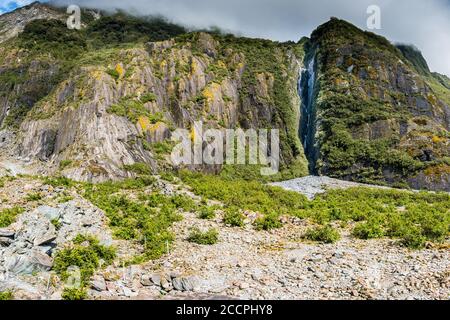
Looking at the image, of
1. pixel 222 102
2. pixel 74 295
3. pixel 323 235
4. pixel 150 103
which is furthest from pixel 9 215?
pixel 222 102

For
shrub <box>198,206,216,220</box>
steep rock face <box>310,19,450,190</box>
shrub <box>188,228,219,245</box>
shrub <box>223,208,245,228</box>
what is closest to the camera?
shrub <box>188,228,219,245</box>

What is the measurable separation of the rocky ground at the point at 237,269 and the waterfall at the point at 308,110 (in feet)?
172

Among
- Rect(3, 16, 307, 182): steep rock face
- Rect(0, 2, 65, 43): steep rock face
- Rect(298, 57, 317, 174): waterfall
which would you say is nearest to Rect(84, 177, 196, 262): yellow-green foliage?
Rect(3, 16, 307, 182): steep rock face

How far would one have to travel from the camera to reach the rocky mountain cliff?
5044 cm

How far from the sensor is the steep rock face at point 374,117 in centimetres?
6034

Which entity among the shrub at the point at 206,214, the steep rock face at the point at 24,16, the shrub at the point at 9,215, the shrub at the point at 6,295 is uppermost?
the steep rock face at the point at 24,16

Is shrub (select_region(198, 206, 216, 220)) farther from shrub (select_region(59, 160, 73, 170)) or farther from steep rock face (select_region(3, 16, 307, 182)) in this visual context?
shrub (select_region(59, 160, 73, 170))

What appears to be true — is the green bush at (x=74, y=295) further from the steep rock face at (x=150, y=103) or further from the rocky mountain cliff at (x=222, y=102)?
the rocky mountain cliff at (x=222, y=102)

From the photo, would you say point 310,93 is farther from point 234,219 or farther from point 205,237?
point 205,237

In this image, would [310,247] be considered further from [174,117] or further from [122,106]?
[174,117]

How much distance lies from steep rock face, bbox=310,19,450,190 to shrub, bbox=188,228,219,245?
46.5m

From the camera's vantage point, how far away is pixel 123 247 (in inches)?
727

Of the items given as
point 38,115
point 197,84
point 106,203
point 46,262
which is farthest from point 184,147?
point 46,262

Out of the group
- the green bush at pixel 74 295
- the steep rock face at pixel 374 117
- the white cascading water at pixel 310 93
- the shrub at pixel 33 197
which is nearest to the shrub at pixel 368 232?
the green bush at pixel 74 295
